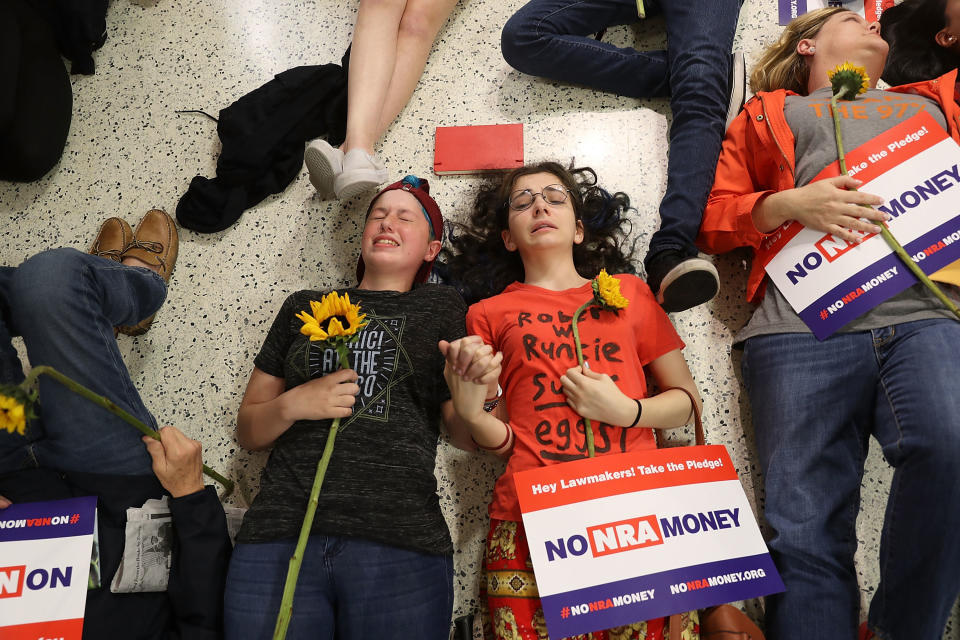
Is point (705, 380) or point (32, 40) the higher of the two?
point (32, 40)

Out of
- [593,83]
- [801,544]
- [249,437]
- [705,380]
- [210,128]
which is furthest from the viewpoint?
[210,128]

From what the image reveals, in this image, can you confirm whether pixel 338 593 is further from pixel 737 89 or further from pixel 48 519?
pixel 737 89

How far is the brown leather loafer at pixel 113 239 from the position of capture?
1538 millimetres

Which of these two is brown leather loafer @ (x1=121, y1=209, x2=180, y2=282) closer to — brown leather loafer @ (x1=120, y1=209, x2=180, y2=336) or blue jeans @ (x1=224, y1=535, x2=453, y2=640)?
brown leather loafer @ (x1=120, y1=209, x2=180, y2=336)

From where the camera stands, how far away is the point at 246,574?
1.05 metres

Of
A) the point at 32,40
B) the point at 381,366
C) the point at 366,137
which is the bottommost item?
the point at 381,366

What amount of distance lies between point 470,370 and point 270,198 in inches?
38.7

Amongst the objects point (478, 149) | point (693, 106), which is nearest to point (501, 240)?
point (478, 149)

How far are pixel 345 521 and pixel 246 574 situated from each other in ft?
0.63

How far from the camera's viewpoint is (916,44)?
60.8 inches

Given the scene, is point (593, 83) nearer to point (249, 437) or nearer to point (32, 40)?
point (249, 437)

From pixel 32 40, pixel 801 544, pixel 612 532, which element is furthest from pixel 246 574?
pixel 32 40

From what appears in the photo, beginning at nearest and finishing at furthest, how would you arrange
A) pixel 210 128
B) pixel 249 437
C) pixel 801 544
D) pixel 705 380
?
pixel 801 544
pixel 249 437
pixel 705 380
pixel 210 128

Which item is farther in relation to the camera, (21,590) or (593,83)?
(593,83)
